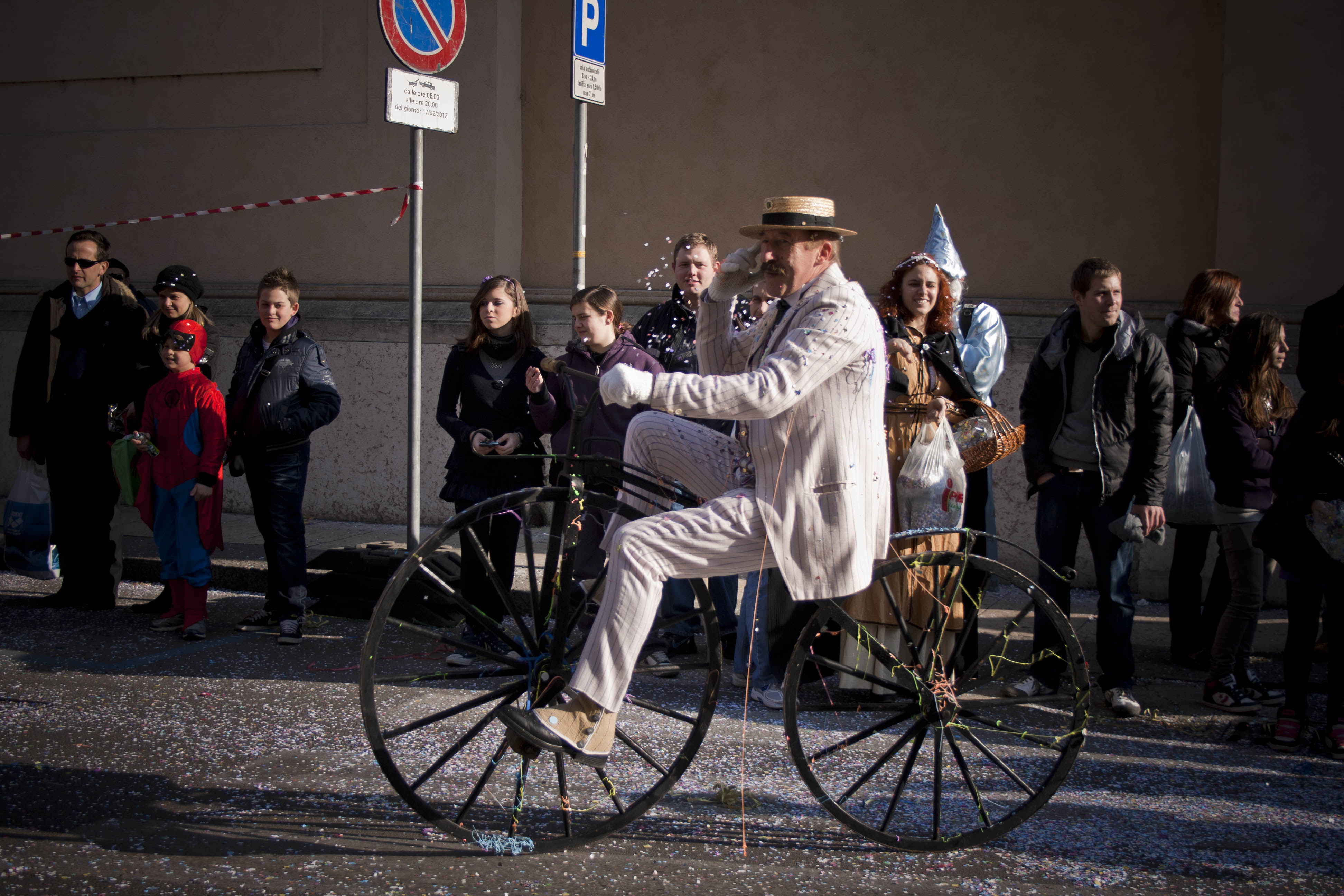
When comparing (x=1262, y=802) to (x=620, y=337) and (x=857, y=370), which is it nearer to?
(x=857, y=370)

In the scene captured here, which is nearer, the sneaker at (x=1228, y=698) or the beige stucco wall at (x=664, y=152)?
the sneaker at (x=1228, y=698)

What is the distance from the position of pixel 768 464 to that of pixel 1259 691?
340 centimetres

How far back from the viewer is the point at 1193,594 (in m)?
6.06

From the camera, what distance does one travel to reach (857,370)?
336cm

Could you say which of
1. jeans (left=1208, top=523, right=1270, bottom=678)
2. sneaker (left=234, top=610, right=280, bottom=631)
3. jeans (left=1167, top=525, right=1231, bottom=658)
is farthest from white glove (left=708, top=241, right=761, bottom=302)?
sneaker (left=234, top=610, right=280, bottom=631)

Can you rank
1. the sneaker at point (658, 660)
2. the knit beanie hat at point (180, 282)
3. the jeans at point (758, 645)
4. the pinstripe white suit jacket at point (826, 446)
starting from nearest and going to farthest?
the pinstripe white suit jacket at point (826, 446) < the sneaker at point (658, 660) < the jeans at point (758, 645) < the knit beanie hat at point (180, 282)

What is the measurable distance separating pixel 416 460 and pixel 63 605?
2288 millimetres

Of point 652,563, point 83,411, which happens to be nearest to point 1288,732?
point 652,563

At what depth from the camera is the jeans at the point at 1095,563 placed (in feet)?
17.1

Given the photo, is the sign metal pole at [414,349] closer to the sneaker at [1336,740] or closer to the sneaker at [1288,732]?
the sneaker at [1288,732]

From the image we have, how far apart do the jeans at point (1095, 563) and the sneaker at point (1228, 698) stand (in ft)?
1.18

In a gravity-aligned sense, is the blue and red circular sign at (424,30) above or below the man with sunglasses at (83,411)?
above

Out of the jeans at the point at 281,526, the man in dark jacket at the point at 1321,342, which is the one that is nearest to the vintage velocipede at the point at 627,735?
the man in dark jacket at the point at 1321,342

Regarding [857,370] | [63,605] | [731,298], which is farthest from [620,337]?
[63,605]
